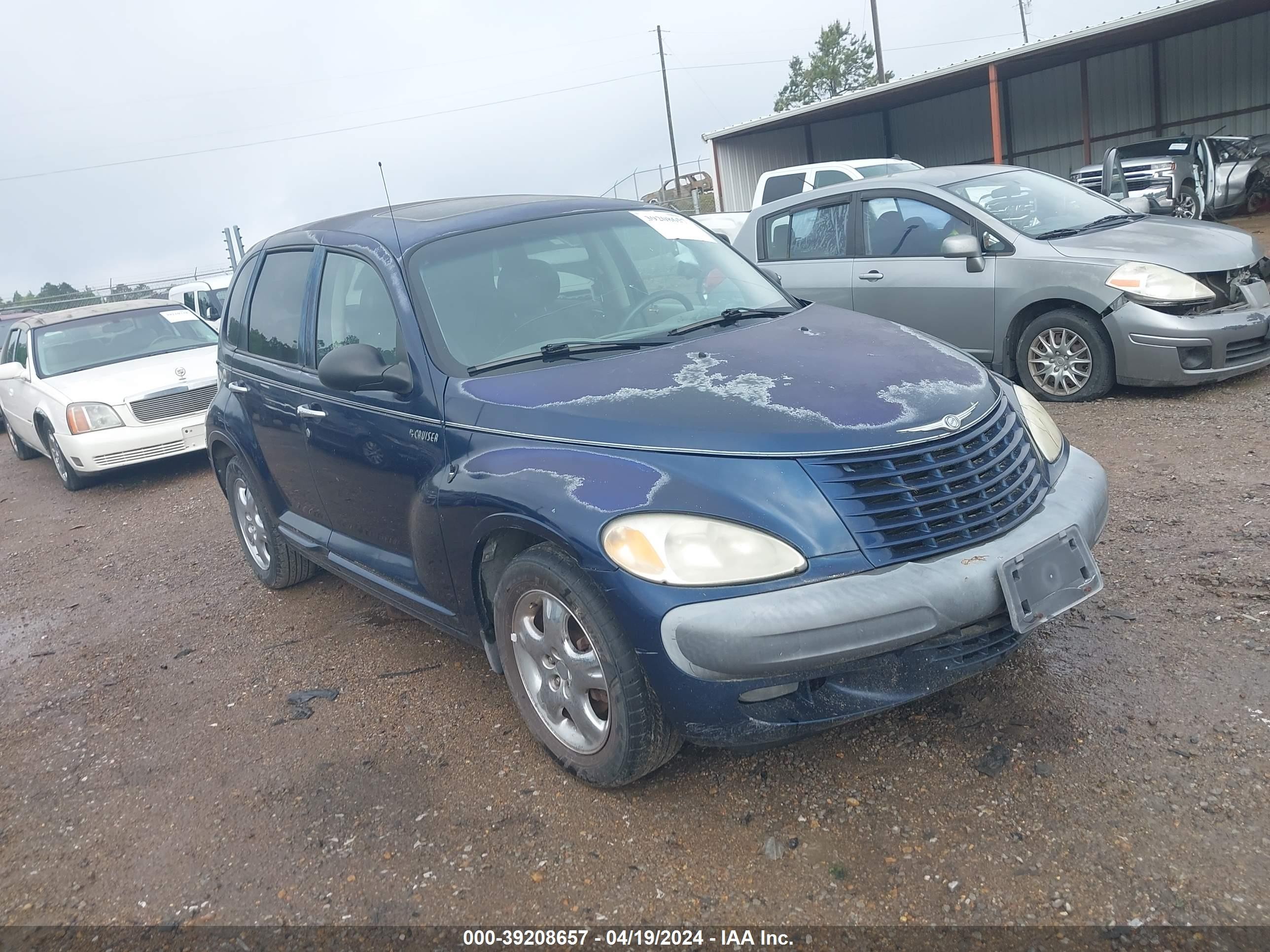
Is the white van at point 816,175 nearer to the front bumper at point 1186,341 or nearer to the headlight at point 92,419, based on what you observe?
the front bumper at point 1186,341

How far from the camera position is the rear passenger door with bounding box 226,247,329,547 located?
4.28 metres

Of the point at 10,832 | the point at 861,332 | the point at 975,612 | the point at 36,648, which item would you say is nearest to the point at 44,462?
the point at 36,648

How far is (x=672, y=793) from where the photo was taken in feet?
9.75

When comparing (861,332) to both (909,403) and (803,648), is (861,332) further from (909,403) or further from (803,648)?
(803,648)

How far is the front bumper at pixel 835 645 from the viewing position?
248cm

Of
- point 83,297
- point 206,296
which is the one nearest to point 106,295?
point 83,297

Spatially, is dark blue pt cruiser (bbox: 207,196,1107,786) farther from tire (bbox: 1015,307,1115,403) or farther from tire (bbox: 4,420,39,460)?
tire (bbox: 4,420,39,460)

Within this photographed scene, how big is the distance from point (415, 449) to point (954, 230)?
4924 millimetres

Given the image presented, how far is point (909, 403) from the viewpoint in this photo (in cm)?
284

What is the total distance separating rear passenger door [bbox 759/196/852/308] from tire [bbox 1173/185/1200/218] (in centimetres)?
1047

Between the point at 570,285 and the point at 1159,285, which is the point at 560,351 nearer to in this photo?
the point at 570,285

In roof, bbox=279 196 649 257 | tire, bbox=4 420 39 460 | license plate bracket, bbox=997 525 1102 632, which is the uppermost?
roof, bbox=279 196 649 257

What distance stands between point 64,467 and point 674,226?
7.02m

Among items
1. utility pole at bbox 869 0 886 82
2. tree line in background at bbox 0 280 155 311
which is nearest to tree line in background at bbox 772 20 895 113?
utility pole at bbox 869 0 886 82
